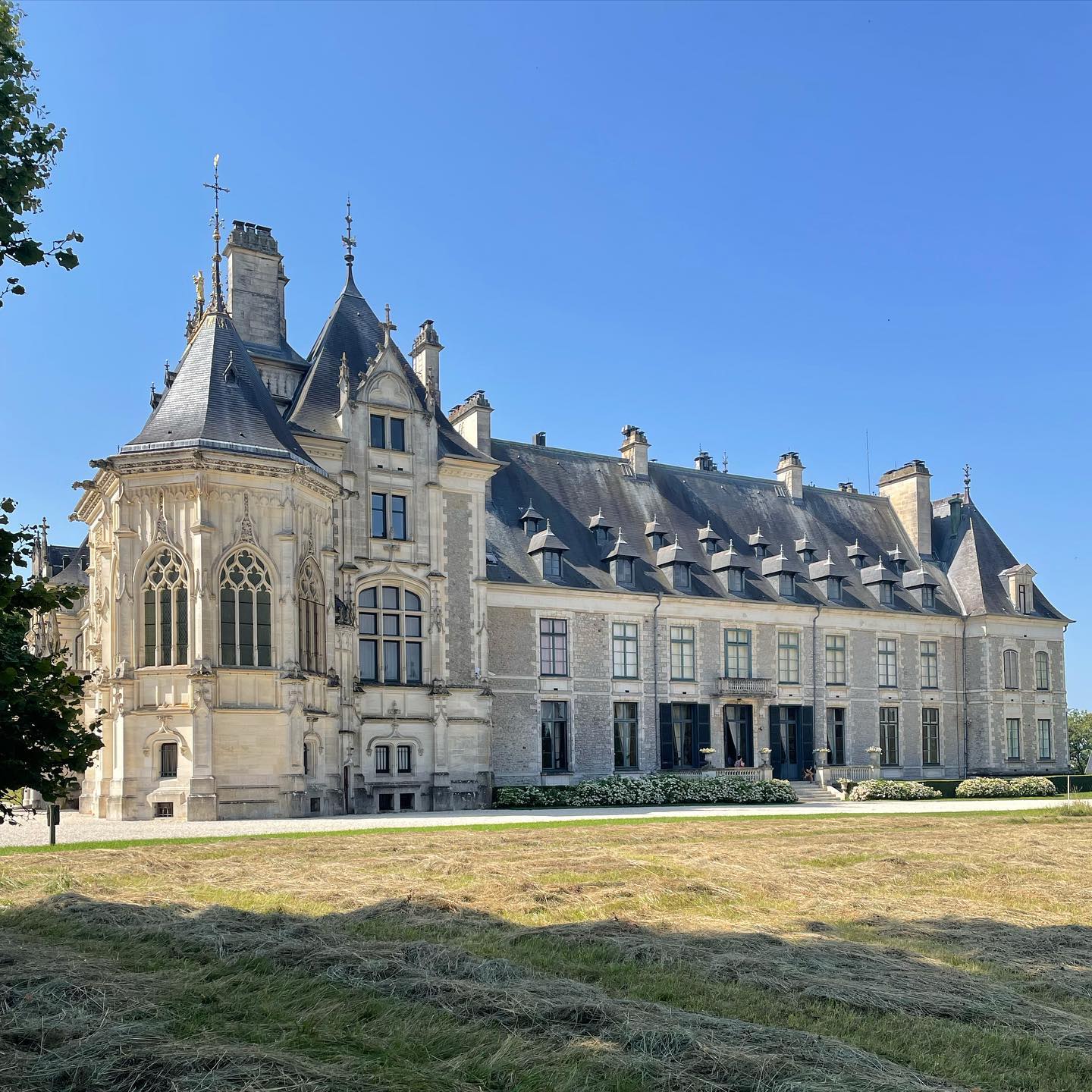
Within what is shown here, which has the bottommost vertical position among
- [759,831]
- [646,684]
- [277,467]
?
[759,831]

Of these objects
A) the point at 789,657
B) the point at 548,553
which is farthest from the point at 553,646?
the point at 789,657

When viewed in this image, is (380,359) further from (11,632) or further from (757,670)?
(11,632)

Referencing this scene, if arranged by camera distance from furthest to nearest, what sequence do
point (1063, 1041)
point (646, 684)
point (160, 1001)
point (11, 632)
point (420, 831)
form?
1. point (646, 684)
2. point (420, 831)
3. point (11, 632)
4. point (160, 1001)
5. point (1063, 1041)

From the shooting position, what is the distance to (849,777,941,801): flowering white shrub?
3716 cm

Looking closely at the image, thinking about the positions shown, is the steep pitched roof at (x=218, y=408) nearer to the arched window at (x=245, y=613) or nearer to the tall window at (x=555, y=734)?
the arched window at (x=245, y=613)

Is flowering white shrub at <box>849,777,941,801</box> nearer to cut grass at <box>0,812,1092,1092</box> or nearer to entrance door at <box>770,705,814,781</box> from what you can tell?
entrance door at <box>770,705,814,781</box>

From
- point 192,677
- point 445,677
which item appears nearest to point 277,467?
point 192,677

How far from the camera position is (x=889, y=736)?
43438 millimetres

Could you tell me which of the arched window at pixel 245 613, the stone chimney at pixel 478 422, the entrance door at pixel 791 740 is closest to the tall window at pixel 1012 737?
the entrance door at pixel 791 740

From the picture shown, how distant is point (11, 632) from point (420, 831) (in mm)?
14218

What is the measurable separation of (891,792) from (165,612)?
23375mm

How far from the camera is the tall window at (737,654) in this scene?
4022 cm

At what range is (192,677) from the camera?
26422 millimetres

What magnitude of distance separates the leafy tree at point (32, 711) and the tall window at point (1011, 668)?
4313cm
